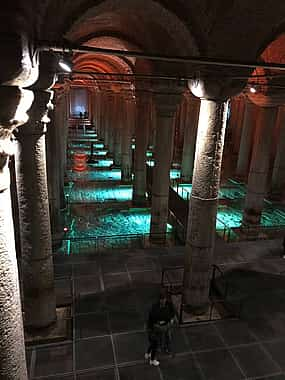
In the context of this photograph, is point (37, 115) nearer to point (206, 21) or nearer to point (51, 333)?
point (206, 21)

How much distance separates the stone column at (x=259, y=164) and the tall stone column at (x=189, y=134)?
241 inches

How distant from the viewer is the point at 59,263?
823cm

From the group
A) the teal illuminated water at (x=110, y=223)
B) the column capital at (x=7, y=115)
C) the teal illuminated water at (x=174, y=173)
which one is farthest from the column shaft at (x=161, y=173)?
the teal illuminated water at (x=174, y=173)

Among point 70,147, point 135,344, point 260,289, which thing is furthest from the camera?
point 70,147

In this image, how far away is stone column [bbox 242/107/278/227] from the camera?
10.9 meters

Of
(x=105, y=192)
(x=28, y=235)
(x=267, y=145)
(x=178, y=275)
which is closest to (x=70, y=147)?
(x=105, y=192)

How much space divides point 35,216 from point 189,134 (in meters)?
13.4

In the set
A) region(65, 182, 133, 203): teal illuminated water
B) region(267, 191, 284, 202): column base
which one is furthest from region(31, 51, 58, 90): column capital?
region(267, 191, 284, 202): column base

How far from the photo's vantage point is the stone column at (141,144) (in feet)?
43.1

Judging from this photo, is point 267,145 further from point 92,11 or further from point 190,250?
point 92,11

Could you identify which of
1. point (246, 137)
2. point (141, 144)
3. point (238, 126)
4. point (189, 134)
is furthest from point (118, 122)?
point (238, 126)

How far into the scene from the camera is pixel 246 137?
17359 mm

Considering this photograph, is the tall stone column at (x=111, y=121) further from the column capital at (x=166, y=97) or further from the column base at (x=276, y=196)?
the column capital at (x=166, y=97)

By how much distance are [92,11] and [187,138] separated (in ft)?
41.8
